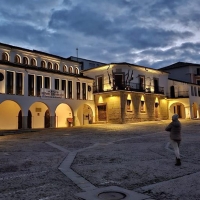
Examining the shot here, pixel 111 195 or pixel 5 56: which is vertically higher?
pixel 5 56

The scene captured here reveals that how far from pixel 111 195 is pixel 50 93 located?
21.3 m

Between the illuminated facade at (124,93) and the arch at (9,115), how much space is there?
10210mm

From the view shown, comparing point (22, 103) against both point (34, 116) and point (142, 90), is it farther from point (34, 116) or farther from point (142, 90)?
point (142, 90)

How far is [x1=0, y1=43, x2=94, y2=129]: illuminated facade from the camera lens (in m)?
22.6

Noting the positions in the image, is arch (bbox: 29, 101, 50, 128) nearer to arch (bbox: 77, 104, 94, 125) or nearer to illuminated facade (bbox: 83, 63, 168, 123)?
arch (bbox: 77, 104, 94, 125)

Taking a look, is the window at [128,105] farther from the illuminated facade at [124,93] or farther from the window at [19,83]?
the window at [19,83]

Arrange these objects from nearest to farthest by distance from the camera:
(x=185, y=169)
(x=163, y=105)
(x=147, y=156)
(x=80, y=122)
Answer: (x=185, y=169) < (x=147, y=156) < (x=80, y=122) < (x=163, y=105)

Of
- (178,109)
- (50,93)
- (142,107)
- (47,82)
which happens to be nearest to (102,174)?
(50,93)

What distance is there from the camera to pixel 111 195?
5012 mm

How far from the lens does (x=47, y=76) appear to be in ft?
83.4

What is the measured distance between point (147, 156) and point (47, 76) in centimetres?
1842

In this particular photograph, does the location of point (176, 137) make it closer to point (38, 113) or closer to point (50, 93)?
point (50, 93)

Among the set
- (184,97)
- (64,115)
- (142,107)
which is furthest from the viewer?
(184,97)

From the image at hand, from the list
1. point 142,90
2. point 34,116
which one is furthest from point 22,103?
point 142,90
